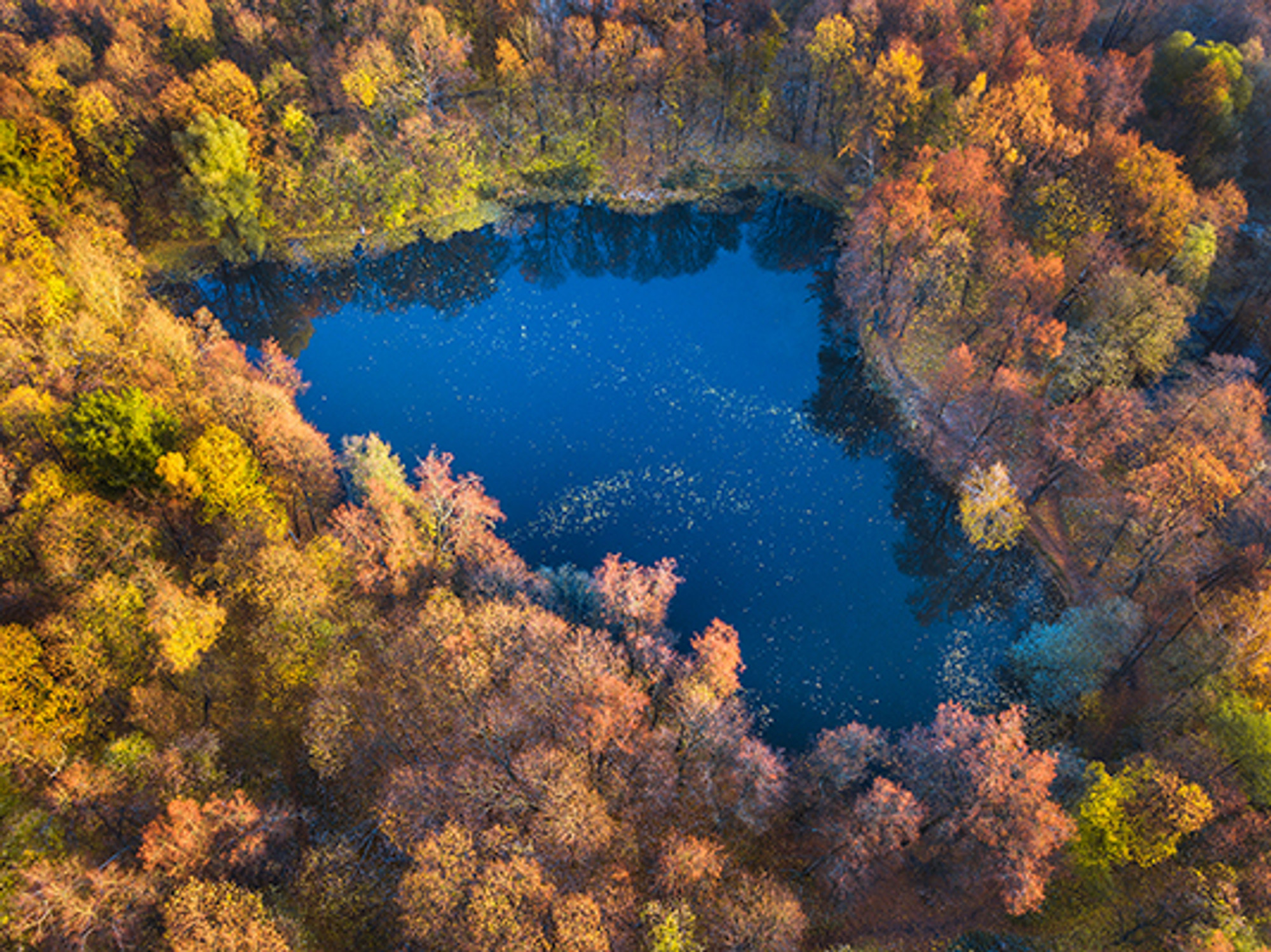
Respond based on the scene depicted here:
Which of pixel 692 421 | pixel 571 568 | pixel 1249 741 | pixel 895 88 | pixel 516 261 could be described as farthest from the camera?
pixel 516 261

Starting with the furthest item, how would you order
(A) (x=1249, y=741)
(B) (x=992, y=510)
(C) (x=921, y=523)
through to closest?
(C) (x=921, y=523) < (B) (x=992, y=510) < (A) (x=1249, y=741)

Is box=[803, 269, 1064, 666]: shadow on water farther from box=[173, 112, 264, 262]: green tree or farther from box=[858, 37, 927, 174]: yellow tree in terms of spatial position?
box=[173, 112, 264, 262]: green tree

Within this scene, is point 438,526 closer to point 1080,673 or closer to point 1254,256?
point 1080,673

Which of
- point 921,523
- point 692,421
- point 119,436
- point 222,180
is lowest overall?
point 119,436

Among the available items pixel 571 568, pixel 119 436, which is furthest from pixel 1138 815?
pixel 119 436

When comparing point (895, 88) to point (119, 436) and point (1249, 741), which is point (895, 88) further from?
point (119, 436)

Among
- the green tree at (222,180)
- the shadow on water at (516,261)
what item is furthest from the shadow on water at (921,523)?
the green tree at (222,180)
